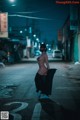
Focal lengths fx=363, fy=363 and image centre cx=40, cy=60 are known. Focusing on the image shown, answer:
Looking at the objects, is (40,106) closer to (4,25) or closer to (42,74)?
(42,74)

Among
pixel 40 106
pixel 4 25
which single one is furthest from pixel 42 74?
pixel 4 25

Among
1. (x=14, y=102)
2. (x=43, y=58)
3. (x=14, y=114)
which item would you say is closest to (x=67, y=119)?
(x=14, y=114)

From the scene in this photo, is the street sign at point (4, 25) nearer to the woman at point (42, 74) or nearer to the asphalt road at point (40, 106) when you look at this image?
the asphalt road at point (40, 106)

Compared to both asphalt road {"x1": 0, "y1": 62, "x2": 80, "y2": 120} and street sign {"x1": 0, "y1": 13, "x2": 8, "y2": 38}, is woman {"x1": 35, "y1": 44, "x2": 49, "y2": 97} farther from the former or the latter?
street sign {"x1": 0, "y1": 13, "x2": 8, "y2": 38}

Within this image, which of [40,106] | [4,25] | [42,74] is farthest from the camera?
[4,25]

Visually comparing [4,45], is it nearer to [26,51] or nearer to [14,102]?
[26,51]

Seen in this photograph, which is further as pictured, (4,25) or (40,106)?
(4,25)

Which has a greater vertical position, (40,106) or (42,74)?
(42,74)

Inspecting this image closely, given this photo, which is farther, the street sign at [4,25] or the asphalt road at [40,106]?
the street sign at [4,25]

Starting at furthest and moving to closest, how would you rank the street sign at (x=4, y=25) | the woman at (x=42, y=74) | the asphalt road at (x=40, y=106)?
the street sign at (x=4, y=25) → the woman at (x=42, y=74) → the asphalt road at (x=40, y=106)

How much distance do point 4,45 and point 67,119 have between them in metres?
48.4

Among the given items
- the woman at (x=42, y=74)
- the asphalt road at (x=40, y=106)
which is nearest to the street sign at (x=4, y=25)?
the asphalt road at (x=40, y=106)

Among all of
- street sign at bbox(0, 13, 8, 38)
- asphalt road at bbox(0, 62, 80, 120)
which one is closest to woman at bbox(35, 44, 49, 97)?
asphalt road at bbox(0, 62, 80, 120)

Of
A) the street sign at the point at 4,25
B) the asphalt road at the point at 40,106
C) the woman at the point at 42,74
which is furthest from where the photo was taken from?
the street sign at the point at 4,25
